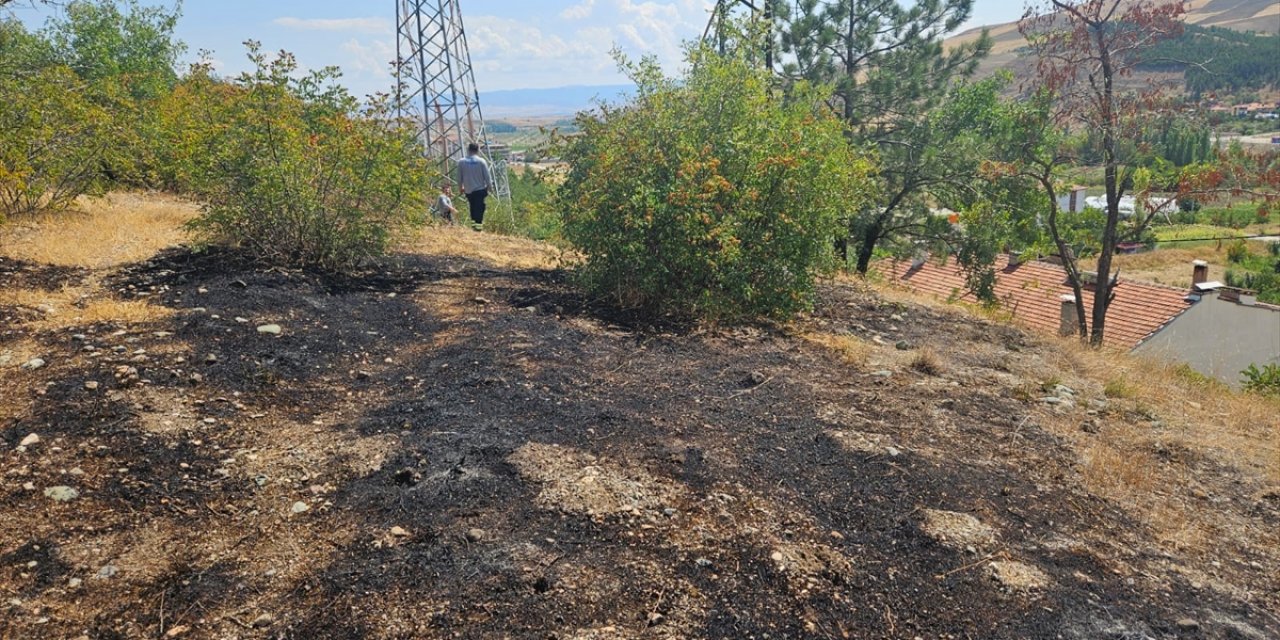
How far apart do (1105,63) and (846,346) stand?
238 inches

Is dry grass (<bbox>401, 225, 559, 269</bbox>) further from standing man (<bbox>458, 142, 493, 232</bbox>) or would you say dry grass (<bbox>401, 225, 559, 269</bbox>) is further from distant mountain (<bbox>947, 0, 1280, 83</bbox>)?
distant mountain (<bbox>947, 0, 1280, 83</bbox>)

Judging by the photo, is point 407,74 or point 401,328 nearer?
point 401,328

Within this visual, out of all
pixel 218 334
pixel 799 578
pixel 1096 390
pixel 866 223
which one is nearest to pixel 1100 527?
pixel 799 578

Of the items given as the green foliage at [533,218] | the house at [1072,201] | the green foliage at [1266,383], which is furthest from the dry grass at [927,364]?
the house at [1072,201]

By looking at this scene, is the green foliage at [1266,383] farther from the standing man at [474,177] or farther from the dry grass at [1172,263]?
the dry grass at [1172,263]

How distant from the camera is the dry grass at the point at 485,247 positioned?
9055 millimetres

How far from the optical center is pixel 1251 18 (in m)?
121

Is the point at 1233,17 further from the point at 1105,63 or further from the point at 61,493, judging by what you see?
the point at 61,493

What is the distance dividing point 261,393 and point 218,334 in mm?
954

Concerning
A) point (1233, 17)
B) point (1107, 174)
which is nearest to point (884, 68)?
point (1107, 174)

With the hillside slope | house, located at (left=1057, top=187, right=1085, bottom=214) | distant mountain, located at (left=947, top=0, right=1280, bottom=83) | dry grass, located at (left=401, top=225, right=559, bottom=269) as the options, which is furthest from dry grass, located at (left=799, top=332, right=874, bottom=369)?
distant mountain, located at (left=947, top=0, right=1280, bottom=83)

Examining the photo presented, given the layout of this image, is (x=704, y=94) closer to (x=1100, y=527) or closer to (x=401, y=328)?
(x=401, y=328)

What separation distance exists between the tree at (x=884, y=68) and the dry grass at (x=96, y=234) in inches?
397

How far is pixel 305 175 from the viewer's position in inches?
273
